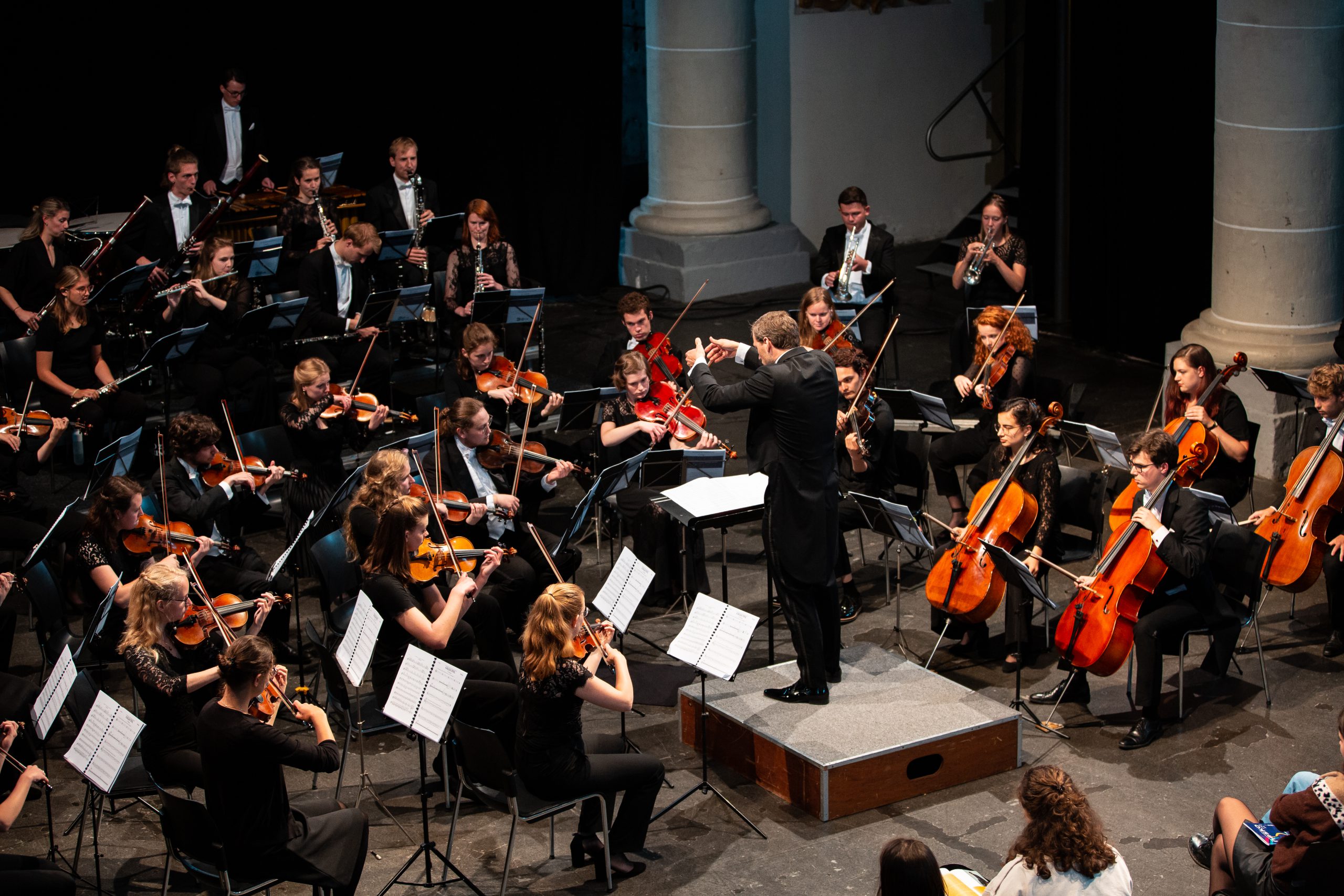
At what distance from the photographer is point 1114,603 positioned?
5.75 meters

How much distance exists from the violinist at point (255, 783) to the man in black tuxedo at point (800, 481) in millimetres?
1871

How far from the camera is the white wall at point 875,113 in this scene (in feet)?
40.4

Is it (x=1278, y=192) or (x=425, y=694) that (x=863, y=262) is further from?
(x=425, y=694)

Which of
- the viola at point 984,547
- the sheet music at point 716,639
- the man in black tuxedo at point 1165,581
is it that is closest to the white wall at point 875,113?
the viola at point 984,547

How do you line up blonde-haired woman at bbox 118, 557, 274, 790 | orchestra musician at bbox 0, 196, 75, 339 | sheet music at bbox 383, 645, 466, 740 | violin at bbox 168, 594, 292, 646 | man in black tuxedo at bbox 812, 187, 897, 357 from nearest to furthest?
sheet music at bbox 383, 645, 466, 740, blonde-haired woman at bbox 118, 557, 274, 790, violin at bbox 168, 594, 292, 646, orchestra musician at bbox 0, 196, 75, 339, man in black tuxedo at bbox 812, 187, 897, 357

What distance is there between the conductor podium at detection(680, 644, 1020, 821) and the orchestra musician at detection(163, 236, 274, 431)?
144 inches

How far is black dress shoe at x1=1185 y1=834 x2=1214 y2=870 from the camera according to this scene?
15.6 ft

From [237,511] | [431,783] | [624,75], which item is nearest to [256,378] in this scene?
[237,511]

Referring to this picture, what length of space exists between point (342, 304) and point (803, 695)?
4.22 m

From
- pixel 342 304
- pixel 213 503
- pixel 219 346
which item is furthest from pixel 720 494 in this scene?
→ pixel 219 346

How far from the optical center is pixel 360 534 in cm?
596

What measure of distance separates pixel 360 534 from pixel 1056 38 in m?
7.00

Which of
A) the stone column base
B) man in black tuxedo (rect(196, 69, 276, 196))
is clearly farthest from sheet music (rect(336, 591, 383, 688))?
the stone column base

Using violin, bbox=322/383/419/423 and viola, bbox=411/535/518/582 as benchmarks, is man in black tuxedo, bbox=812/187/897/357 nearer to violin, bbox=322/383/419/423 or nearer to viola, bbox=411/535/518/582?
violin, bbox=322/383/419/423
